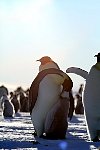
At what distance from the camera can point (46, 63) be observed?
9336mm

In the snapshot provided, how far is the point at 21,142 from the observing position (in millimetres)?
6945

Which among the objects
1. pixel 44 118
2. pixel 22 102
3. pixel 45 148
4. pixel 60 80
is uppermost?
pixel 22 102

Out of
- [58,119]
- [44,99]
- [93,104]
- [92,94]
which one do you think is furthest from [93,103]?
[44,99]

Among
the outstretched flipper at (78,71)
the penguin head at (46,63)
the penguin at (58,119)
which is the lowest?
the penguin at (58,119)

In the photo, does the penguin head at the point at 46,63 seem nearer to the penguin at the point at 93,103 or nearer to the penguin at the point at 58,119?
the penguin at the point at 58,119

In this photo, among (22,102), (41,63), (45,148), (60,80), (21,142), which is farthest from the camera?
(22,102)

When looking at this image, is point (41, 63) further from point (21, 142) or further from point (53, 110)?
point (21, 142)

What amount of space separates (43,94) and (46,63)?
1.02 meters

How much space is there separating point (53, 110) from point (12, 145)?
5.80 feet

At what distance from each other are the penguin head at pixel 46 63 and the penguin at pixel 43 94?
66 centimetres

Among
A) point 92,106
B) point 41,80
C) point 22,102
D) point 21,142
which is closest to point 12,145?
point 21,142

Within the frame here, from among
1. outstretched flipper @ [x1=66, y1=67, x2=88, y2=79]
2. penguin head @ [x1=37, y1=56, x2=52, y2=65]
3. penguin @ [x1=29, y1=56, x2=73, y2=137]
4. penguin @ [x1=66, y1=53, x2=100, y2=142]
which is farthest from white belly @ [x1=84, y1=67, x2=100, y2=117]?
penguin head @ [x1=37, y1=56, x2=52, y2=65]

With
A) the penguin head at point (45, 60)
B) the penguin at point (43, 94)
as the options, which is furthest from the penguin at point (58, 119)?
the penguin head at point (45, 60)

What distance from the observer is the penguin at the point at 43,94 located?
27.6 ft
